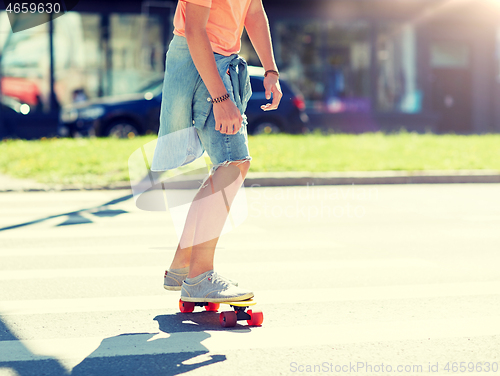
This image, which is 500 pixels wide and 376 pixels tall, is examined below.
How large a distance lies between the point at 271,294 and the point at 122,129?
1112 centimetres

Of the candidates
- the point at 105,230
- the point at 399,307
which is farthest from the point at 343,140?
the point at 399,307

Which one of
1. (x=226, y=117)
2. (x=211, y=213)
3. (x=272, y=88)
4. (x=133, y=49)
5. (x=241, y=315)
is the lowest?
(x=241, y=315)

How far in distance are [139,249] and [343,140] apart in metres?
9.37

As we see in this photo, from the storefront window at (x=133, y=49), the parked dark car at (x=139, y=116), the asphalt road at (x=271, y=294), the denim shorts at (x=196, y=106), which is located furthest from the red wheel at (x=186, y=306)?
the storefront window at (x=133, y=49)

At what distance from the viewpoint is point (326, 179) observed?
9742 millimetres

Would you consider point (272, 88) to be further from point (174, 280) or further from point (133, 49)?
point (133, 49)

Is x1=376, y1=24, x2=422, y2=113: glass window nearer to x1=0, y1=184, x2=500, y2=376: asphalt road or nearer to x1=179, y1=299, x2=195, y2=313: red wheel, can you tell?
x1=0, y1=184, x2=500, y2=376: asphalt road

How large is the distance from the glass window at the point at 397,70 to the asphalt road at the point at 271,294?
47.9ft

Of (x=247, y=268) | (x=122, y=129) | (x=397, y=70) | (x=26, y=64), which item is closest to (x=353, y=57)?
(x=397, y=70)

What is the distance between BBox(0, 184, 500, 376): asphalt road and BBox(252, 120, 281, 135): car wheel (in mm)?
7526

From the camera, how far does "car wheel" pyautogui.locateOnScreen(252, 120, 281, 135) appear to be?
14594 millimetres

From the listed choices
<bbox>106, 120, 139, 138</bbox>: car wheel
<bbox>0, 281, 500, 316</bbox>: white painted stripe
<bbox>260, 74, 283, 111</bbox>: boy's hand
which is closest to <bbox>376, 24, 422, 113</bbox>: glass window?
<bbox>106, 120, 139, 138</bbox>: car wheel

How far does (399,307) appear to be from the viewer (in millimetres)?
3486

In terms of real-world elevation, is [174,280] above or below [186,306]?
above
